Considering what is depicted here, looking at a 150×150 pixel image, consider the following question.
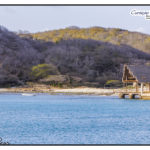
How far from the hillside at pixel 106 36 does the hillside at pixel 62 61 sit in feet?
28.6

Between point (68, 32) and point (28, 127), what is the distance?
98.5m

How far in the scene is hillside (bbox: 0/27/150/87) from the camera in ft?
204

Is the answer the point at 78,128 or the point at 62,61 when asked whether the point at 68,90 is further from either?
the point at 78,128

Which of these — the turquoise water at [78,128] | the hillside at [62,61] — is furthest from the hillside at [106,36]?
the turquoise water at [78,128]

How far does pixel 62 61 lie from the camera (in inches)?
2837

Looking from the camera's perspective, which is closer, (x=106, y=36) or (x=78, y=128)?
(x=78, y=128)

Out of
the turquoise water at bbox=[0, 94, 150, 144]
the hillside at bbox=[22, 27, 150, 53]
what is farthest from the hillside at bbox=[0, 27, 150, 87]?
Answer: the turquoise water at bbox=[0, 94, 150, 144]

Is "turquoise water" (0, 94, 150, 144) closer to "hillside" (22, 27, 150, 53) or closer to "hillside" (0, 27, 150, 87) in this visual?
"hillside" (0, 27, 150, 87)

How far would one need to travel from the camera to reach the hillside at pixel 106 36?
9443cm

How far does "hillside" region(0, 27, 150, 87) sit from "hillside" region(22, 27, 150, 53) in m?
8.73

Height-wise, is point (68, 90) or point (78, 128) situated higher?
point (68, 90)

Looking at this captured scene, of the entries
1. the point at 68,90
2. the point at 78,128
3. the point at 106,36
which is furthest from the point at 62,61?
the point at 78,128

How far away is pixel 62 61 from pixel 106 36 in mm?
38451
